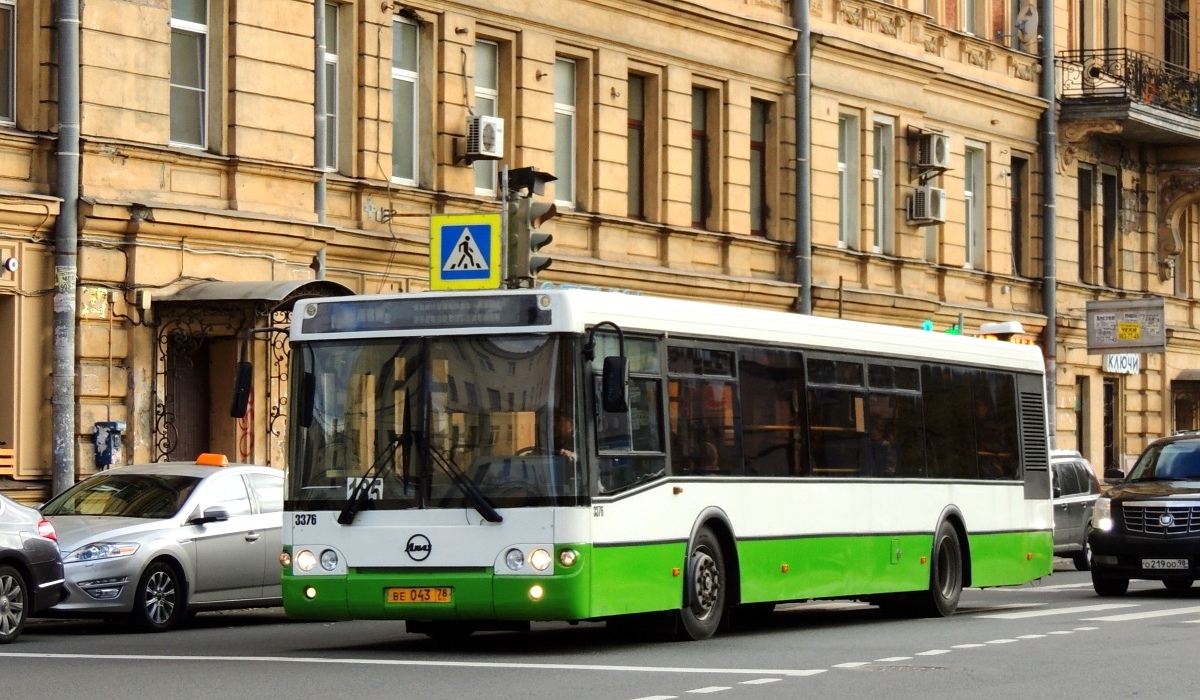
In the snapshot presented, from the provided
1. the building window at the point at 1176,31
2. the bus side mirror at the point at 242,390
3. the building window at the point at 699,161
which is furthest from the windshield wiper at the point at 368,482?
the building window at the point at 1176,31

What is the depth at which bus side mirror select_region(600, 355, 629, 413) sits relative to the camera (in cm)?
1457

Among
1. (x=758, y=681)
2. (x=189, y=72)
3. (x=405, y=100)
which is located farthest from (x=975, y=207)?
(x=758, y=681)

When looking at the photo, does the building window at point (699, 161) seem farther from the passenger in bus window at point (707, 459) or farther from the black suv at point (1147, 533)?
the passenger in bus window at point (707, 459)

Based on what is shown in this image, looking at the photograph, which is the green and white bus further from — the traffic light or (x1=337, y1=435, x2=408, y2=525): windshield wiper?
the traffic light

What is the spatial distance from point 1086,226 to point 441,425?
3028 cm

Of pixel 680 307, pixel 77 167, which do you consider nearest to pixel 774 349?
pixel 680 307

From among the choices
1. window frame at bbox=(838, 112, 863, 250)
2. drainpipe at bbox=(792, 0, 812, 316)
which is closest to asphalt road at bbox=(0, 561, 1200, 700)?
drainpipe at bbox=(792, 0, 812, 316)

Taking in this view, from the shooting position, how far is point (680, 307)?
53.9 feet

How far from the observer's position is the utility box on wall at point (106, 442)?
72.8ft

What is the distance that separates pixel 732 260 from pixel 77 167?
42.2ft

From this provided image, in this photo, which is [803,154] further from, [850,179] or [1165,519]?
[1165,519]

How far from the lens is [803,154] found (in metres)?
34.1

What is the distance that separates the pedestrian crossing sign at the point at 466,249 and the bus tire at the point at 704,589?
656 centimetres

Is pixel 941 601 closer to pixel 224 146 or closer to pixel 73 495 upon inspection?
pixel 73 495
